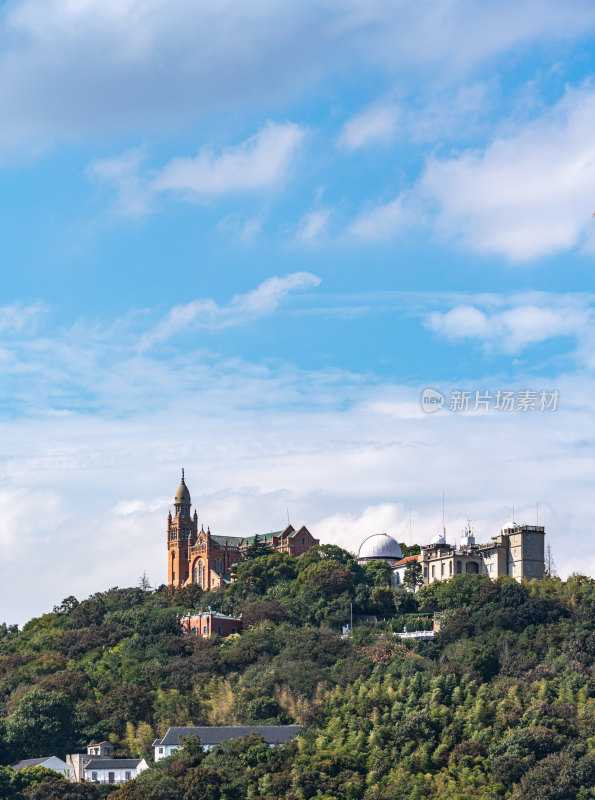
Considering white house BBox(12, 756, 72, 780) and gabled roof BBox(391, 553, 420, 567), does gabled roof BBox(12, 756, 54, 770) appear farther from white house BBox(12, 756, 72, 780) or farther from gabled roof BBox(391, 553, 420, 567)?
gabled roof BBox(391, 553, 420, 567)

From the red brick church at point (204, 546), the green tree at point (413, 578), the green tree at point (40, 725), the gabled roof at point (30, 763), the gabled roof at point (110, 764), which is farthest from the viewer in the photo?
the red brick church at point (204, 546)

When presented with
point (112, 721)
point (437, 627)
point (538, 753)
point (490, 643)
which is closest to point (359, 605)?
point (437, 627)

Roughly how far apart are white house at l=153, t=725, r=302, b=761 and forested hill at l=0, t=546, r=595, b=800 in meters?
1.67

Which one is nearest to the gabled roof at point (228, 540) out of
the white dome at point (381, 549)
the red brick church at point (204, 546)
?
the red brick church at point (204, 546)

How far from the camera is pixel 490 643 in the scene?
105812 mm

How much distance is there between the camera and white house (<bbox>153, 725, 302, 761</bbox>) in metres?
92.8

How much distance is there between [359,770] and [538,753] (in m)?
10.8

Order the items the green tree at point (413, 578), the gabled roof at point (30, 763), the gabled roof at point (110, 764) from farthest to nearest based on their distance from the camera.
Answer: the green tree at point (413, 578), the gabled roof at point (30, 763), the gabled roof at point (110, 764)

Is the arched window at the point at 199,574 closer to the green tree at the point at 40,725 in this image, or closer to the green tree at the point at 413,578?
the green tree at the point at 413,578

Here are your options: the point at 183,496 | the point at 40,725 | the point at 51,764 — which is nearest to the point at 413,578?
the point at 183,496

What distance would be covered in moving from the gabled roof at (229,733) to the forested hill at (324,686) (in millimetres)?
1581

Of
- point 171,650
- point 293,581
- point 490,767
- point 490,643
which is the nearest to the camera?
point 490,767

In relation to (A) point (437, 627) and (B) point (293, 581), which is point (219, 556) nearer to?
(B) point (293, 581)

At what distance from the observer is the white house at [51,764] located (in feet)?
315
